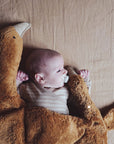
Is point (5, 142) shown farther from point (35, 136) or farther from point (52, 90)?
Result: point (52, 90)

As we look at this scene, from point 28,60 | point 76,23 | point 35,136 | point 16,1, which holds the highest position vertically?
point 16,1

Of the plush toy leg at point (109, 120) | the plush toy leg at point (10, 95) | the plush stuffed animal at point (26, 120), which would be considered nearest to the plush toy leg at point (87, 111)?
the plush stuffed animal at point (26, 120)

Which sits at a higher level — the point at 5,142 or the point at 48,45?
the point at 48,45

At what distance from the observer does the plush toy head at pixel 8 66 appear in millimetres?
665

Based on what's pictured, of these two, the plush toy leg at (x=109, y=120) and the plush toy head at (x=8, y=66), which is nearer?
the plush toy head at (x=8, y=66)

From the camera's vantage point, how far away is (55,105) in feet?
2.42

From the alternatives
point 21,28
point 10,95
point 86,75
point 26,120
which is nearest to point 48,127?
point 26,120

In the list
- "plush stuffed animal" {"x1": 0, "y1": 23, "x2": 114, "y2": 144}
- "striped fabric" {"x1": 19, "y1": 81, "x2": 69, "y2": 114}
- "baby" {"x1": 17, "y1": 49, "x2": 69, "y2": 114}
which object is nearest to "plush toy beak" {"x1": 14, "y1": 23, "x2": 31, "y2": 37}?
"plush stuffed animal" {"x1": 0, "y1": 23, "x2": 114, "y2": 144}

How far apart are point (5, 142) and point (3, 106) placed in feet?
0.46

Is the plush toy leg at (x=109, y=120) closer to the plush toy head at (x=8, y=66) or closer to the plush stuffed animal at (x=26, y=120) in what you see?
the plush stuffed animal at (x=26, y=120)

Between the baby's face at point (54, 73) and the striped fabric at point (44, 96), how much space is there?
0.10 ft

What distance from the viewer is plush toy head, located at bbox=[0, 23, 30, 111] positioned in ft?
2.18

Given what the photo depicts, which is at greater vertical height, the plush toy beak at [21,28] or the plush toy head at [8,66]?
the plush toy beak at [21,28]

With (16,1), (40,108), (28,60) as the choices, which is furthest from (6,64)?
(16,1)
